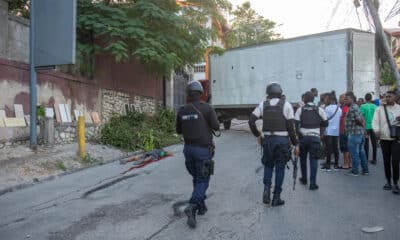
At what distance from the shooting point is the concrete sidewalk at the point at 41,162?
842 centimetres

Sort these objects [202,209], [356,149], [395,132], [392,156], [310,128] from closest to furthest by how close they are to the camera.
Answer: [202,209], [395,132], [392,156], [310,128], [356,149]

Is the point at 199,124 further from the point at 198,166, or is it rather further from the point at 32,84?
the point at 32,84

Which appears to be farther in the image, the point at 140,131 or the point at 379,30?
the point at 379,30

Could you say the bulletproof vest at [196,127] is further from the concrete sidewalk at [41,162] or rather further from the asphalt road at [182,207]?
the concrete sidewalk at [41,162]

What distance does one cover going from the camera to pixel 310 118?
24.2 ft

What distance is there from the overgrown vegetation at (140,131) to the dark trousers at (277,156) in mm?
7697

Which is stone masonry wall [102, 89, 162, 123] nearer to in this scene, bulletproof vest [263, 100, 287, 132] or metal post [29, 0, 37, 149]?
metal post [29, 0, 37, 149]

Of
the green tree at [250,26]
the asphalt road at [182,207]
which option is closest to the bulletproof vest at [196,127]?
the asphalt road at [182,207]

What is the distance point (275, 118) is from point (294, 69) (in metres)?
11.4

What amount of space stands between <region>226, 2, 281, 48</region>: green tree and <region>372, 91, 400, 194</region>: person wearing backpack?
32.1 metres

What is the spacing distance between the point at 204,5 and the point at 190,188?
419 inches

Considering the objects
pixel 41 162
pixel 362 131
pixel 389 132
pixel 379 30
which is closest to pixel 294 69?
pixel 379 30

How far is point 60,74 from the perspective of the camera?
12578mm

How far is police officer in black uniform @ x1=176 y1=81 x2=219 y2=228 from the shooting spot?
5277 mm
